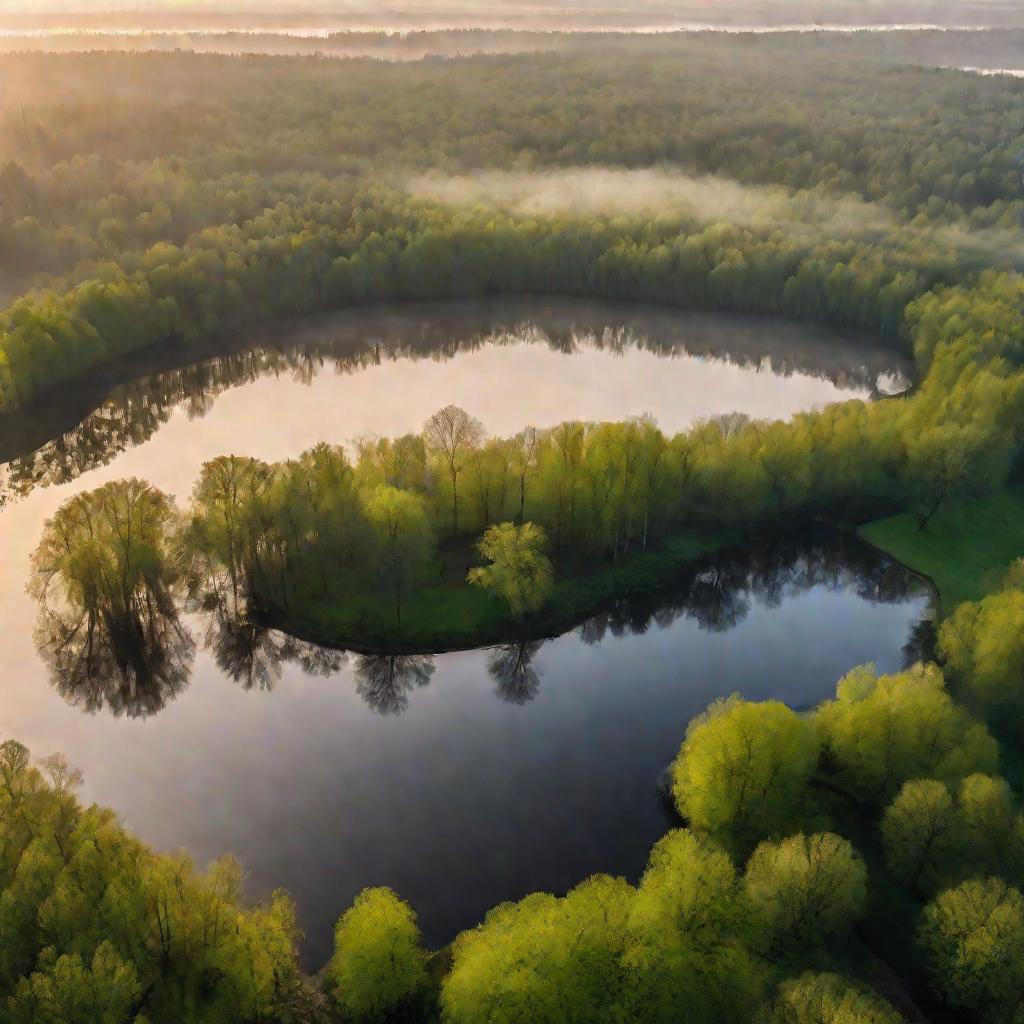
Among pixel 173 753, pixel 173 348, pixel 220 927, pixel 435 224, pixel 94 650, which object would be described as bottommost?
pixel 220 927

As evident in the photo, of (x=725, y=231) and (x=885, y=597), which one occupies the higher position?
(x=725, y=231)

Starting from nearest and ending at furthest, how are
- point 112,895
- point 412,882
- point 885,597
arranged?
point 112,895
point 412,882
point 885,597

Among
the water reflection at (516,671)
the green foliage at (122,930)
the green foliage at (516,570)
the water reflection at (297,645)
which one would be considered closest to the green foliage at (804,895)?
the green foliage at (122,930)

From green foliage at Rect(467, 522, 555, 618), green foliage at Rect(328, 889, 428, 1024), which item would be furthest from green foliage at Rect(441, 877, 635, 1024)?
green foliage at Rect(467, 522, 555, 618)

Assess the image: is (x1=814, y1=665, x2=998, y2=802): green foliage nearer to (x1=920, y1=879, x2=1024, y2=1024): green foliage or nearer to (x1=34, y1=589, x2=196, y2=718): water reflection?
(x1=920, y1=879, x2=1024, y2=1024): green foliage

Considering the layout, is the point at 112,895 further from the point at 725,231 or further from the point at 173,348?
the point at 725,231

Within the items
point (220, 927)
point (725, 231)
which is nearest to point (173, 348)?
point (725, 231)

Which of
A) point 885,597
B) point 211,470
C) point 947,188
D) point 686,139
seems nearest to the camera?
point 211,470

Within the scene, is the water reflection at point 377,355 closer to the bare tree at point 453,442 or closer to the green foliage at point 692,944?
the bare tree at point 453,442
